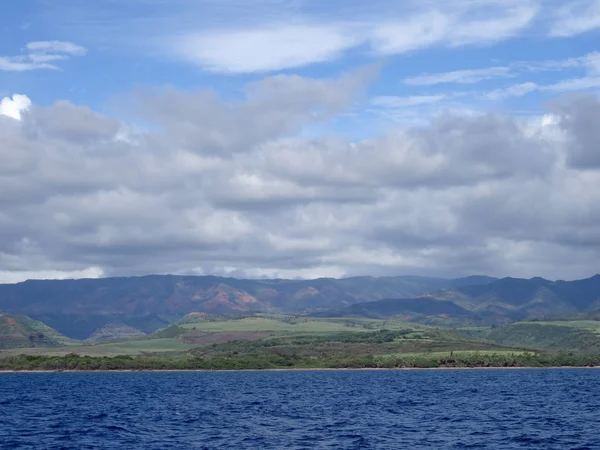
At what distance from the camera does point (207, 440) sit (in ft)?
284

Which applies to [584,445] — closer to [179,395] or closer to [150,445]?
[150,445]

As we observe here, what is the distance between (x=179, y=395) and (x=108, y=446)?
86401mm

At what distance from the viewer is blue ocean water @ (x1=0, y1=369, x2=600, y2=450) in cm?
8525

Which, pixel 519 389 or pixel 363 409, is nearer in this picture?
pixel 363 409

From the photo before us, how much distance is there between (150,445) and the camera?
8425cm

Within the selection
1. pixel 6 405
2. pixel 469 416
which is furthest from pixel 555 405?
pixel 6 405

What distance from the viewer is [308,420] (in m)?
107

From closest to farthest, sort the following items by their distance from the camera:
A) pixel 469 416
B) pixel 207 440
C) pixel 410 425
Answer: pixel 207 440 → pixel 410 425 → pixel 469 416

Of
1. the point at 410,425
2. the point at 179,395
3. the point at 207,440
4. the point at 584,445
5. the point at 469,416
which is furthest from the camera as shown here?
the point at 179,395

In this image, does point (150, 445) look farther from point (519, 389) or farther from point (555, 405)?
point (519, 389)

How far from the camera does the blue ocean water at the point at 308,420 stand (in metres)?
85.2

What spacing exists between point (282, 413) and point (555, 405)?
45573mm

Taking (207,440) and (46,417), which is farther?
(46,417)

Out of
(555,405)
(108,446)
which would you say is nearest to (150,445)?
(108,446)
